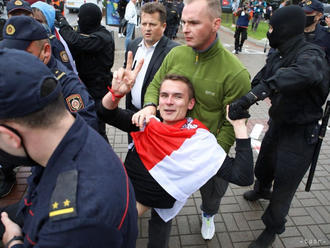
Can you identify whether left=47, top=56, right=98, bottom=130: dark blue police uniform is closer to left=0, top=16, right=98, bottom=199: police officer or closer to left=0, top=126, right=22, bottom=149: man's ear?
left=0, top=16, right=98, bottom=199: police officer

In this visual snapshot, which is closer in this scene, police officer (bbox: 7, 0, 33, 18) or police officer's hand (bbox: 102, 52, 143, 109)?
police officer's hand (bbox: 102, 52, 143, 109)

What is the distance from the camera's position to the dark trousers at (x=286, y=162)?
7.45ft

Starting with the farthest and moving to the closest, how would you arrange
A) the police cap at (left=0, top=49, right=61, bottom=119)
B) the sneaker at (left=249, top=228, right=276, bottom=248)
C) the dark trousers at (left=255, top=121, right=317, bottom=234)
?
the sneaker at (left=249, top=228, right=276, bottom=248) → the dark trousers at (left=255, top=121, right=317, bottom=234) → the police cap at (left=0, top=49, right=61, bottom=119)

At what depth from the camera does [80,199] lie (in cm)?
97

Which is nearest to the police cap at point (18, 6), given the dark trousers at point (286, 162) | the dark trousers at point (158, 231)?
the dark trousers at point (158, 231)

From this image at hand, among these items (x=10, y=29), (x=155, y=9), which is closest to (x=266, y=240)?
(x=155, y=9)

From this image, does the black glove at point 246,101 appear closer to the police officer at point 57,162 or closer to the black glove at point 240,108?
the black glove at point 240,108

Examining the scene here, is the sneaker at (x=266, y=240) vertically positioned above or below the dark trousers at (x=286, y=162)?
below

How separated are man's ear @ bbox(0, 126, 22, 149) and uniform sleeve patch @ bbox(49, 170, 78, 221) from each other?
9.3 inches

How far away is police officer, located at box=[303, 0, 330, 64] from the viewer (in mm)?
3568

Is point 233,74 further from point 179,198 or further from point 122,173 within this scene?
point 122,173

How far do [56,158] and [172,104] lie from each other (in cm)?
121

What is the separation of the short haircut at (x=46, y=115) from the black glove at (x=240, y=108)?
1.24 meters

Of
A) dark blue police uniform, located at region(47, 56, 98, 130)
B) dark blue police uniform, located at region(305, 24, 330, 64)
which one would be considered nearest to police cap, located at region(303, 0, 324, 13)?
dark blue police uniform, located at region(305, 24, 330, 64)
